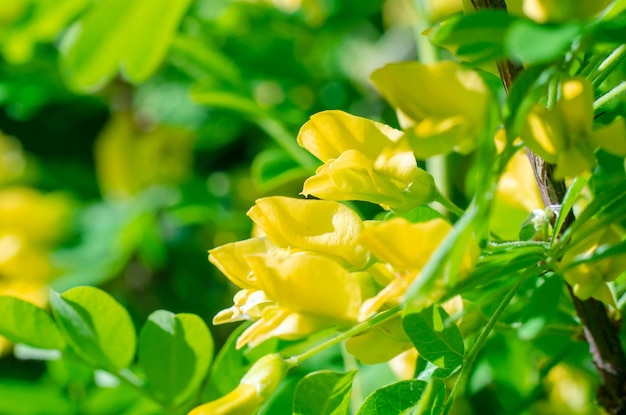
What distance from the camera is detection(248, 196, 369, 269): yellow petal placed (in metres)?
0.49

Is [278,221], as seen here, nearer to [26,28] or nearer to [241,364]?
[241,364]

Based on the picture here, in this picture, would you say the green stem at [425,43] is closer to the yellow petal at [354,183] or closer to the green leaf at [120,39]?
the green leaf at [120,39]

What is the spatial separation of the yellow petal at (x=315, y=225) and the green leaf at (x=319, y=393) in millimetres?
84

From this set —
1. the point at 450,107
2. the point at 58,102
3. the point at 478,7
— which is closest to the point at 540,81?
the point at 450,107

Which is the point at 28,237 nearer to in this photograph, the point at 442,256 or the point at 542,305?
the point at 542,305

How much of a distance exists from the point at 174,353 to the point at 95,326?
0.07m

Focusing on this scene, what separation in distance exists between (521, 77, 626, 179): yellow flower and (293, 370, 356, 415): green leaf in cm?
20

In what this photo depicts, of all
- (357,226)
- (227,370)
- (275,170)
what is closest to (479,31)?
(357,226)

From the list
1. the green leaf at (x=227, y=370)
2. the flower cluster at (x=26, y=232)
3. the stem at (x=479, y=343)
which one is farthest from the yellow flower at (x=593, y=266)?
the flower cluster at (x=26, y=232)

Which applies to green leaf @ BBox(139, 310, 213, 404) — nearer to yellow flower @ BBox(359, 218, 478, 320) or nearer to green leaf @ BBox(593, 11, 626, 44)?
yellow flower @ BBox(359, 218, 478, 320)

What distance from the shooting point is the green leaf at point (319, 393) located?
20.8 inches

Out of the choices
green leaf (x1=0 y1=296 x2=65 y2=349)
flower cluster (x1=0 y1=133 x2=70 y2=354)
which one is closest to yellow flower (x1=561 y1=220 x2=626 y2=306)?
green leaf (x1=0 y1=296 x2=65 y2=349)

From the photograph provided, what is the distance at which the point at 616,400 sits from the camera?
0.61 metres

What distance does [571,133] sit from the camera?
422 millimetres
